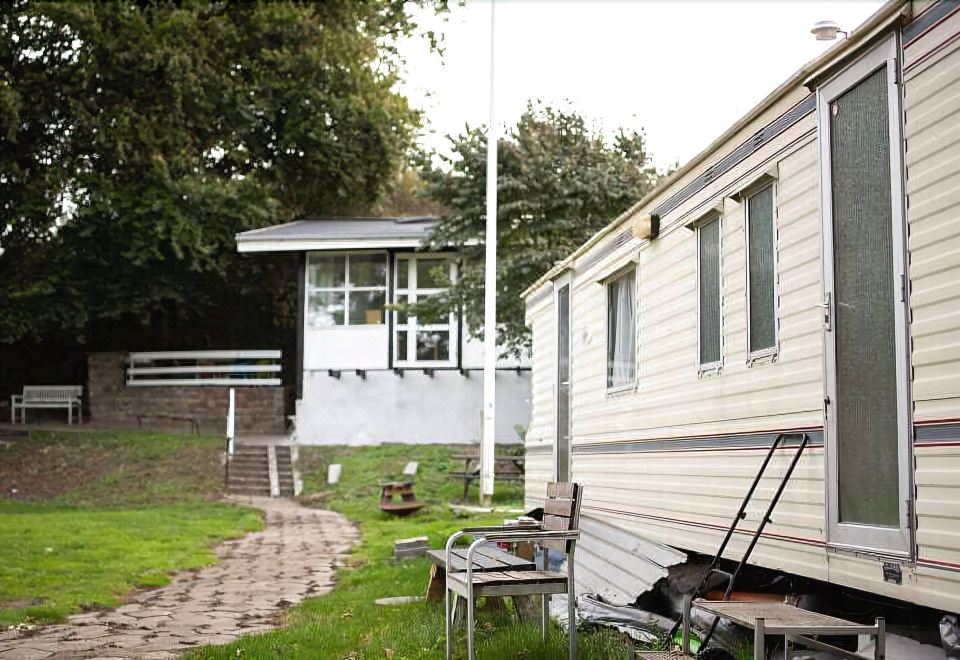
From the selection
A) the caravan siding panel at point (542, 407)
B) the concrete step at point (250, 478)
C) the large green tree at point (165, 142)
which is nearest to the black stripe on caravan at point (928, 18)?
the caravan siding panel at point (542, 407)

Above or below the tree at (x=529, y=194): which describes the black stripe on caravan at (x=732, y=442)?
below

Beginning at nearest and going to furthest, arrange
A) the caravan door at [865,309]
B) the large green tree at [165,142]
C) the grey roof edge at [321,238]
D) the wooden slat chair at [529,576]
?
the caravan door at [865,309]
the wooden slat chair at [529,576]
the grey roof edge at [321,238]
the large green tree at [165,142]

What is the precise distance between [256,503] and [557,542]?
11915 millimetres

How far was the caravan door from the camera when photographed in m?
4.23

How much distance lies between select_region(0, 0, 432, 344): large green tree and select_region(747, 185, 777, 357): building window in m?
19.6

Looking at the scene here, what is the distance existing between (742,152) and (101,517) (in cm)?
1125

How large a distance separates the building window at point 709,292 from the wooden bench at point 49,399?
21.1 meters

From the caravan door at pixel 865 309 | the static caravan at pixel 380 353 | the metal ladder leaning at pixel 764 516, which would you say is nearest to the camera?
the caravan door at pixel 865 309

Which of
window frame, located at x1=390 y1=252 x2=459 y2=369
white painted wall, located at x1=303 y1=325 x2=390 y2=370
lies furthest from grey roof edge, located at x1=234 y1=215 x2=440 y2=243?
white painted wall, located at x1=303 y1=325 x2=390 y2=370

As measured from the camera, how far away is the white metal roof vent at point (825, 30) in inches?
217

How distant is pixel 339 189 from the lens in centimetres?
2739

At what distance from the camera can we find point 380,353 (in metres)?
21.9

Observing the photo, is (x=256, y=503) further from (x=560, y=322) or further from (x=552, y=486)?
(x=552, y=486)

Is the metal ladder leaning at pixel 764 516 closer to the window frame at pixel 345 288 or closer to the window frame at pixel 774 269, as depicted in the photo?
the window frame at pixel 774 269
